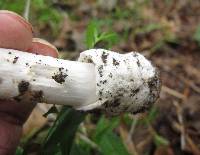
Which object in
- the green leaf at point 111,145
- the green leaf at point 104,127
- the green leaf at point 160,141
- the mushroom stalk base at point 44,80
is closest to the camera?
the mushroom stalk base at point 44,80

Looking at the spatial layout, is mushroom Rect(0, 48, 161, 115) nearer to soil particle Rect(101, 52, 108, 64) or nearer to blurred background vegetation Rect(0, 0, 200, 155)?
soil particle Rect(101, 52, 108, 64)

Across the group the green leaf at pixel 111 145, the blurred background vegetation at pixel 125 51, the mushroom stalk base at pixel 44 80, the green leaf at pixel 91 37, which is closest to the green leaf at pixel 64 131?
the blurred background vegetation at pixel 125 51

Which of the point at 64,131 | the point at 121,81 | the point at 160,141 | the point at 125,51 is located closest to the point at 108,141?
the point at 64,131

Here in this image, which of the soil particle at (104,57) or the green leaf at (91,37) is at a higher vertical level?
the green leaf at (91,37)

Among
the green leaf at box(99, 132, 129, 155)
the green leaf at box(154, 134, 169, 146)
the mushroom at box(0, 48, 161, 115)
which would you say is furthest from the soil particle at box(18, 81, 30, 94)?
the green leaf at box(154, 134, 169, 146)

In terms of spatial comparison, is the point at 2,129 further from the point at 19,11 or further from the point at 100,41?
the point at 19,11

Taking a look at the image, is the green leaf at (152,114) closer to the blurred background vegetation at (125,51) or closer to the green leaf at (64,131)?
the blurred background vegetation at (125,51)
